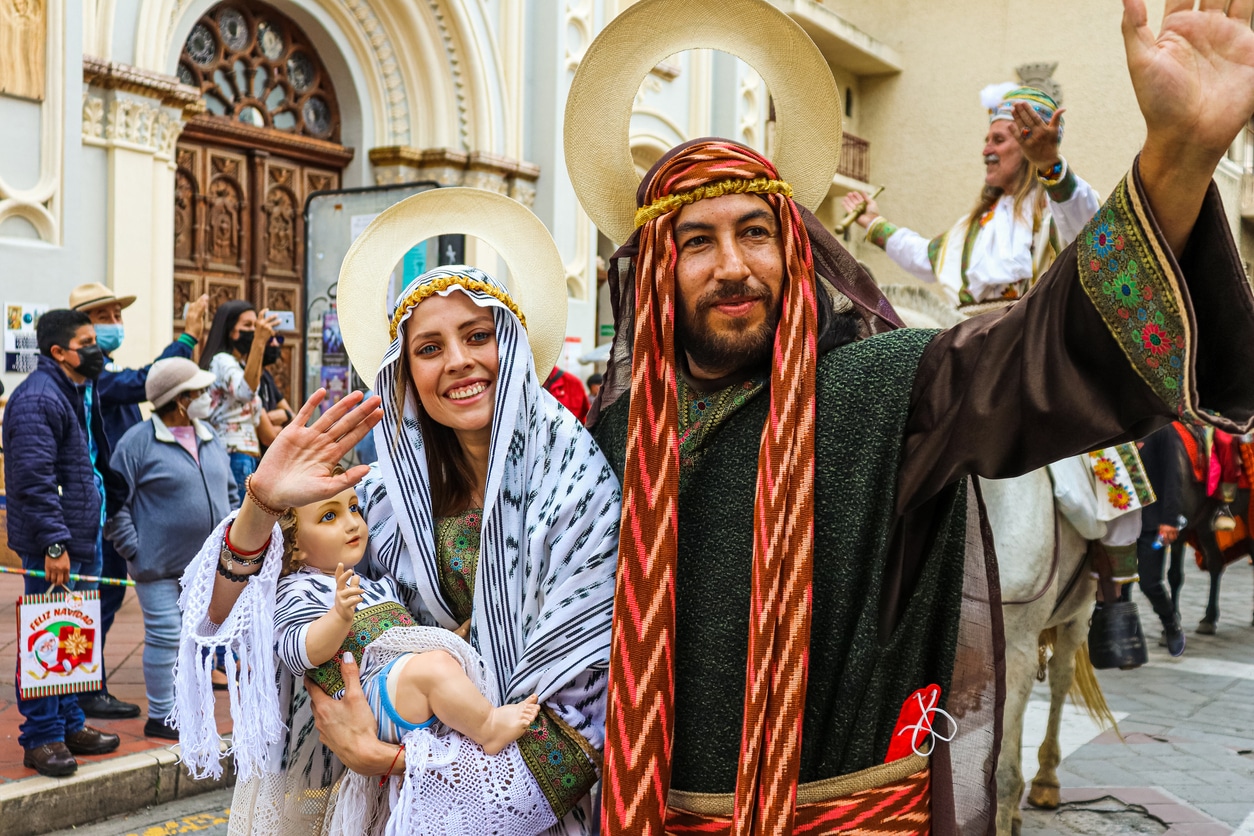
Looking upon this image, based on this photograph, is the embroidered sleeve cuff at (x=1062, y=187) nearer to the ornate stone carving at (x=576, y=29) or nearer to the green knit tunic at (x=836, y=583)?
the green knit tunic at (x=836, y=583)

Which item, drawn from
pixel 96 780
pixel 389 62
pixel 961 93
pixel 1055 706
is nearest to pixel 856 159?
pixel 961 93

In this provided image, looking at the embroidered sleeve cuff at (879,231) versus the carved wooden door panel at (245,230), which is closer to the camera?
the embroidered sleeve cuff at (879,231)

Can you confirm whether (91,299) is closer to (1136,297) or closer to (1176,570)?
(1136,297)

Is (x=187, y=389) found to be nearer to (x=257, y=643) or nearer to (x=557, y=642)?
Result: (x=257, y=643)

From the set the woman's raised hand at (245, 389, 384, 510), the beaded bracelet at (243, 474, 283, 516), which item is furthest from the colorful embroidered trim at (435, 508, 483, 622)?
the beaded bracelet at (243, 474, 283, 516)

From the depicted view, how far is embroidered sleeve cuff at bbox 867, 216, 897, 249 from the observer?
4.59m

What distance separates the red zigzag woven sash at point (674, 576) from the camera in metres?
1.85

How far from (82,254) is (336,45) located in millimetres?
3727

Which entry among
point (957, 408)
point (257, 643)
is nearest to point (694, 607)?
point (957, 408)

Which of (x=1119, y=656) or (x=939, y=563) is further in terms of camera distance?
(x=1119, y=656)

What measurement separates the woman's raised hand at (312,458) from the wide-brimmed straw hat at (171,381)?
3535 millimetres

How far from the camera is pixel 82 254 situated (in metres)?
8.75

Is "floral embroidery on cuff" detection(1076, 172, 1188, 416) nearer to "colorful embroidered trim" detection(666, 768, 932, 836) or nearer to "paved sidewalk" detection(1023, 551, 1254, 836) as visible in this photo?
"colorful embroidered trim" detection(666, 768, 932, 836)

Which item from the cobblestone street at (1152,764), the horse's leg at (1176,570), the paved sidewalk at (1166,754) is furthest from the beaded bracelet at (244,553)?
the horse's leg at (1176,570)
